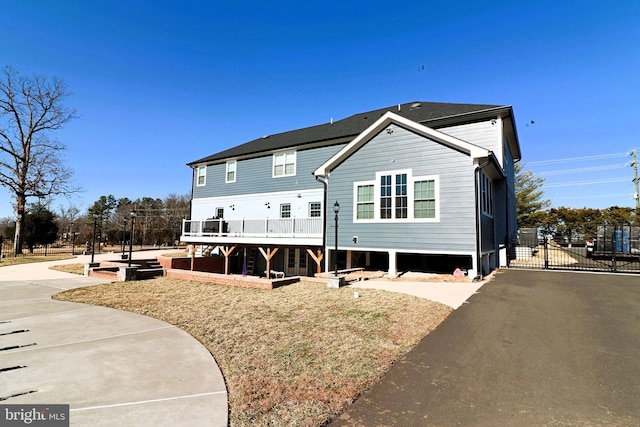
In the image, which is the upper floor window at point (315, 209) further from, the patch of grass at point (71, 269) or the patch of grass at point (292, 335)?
the patch of grass at point (71, 269)

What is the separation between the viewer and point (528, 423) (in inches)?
111

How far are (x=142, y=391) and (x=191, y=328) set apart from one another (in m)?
2.69

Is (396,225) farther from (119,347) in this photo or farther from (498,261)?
(119,347)

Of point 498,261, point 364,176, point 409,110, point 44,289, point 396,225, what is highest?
point 409,110

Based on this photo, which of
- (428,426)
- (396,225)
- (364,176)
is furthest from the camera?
(364,176)

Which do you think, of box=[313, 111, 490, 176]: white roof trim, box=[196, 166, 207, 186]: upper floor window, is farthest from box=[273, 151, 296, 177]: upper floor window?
box=[196, 166, 207, 186]: upper floor window

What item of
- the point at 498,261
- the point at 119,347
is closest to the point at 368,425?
the point at 119,347

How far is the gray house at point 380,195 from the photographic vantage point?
36.8 feet

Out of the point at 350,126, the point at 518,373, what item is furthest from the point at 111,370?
the point at 350,126

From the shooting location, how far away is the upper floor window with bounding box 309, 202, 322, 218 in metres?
16.8

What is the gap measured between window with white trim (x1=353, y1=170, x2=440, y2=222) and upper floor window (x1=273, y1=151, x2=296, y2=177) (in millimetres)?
5942

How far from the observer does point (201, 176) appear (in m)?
22.4

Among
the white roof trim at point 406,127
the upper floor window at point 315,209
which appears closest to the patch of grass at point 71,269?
the upper floor window at point 315,209

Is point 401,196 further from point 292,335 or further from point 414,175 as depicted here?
point 292,335
